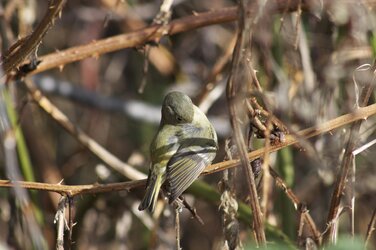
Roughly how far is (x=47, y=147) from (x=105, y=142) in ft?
1.71

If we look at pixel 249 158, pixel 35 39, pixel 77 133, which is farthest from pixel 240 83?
pixel 77 133

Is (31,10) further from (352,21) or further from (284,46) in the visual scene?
(352,21)

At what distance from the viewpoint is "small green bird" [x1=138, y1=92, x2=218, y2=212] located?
2.57 metres

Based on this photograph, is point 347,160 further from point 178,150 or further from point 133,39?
point 133,39

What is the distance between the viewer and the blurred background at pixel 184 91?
3.27m

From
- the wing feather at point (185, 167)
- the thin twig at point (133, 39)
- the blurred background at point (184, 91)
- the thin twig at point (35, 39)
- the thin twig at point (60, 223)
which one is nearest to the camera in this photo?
the thin twig at point (60, 223)

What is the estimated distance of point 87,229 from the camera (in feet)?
14.1

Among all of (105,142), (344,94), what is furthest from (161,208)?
(105,142)

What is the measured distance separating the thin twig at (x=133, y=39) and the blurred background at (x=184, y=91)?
6cm

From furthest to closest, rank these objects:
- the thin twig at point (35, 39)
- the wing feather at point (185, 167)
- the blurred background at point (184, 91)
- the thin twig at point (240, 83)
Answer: the blurred background at point (184, 91) → the wing feather at point (185, 167) → the thin twig at point (35, 39) → the thin twig at point (240, 83)

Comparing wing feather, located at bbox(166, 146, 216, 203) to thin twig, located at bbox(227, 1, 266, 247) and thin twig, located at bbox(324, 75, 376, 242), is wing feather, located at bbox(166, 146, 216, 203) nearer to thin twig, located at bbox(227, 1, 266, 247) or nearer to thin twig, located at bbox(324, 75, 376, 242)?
thin twig, located at bbox(324, 75, 376, 242)

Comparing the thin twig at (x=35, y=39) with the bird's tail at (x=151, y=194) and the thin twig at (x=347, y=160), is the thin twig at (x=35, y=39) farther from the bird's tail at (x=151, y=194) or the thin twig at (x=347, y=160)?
the thin twig at (x=347, y=160)

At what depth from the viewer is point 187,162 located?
262 cm

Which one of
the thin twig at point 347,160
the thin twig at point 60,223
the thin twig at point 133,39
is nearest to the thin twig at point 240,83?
the thin twig at point 347,160
